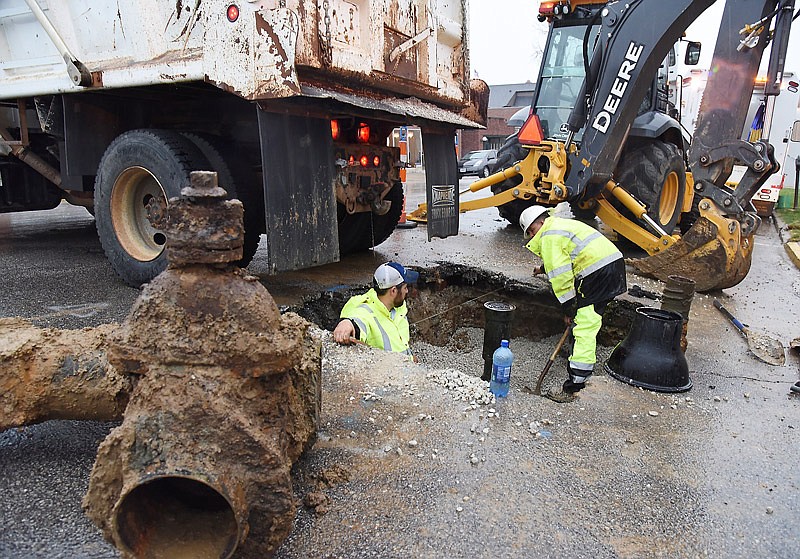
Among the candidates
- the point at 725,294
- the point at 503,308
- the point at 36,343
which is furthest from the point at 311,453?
the point at 725,294

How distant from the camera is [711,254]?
5660 mm

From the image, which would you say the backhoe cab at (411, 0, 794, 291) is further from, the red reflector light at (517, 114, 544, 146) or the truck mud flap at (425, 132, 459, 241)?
the truck mud flap at (425, 132, 459, 241)

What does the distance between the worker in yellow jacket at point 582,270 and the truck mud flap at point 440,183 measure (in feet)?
5.63

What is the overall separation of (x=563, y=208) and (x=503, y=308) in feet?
30.8

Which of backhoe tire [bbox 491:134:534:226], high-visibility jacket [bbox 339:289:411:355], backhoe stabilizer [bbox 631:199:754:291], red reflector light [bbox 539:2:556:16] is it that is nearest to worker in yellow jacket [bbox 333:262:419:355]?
high-visibility jacket [bbox 339:289:411:355]

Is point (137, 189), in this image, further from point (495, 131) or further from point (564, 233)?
point (495, 131)

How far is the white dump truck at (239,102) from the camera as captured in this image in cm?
371

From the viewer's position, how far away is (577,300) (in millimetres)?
4211

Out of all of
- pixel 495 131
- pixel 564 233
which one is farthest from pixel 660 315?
pixel 495 131

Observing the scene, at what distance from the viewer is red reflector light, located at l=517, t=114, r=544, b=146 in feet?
22.0

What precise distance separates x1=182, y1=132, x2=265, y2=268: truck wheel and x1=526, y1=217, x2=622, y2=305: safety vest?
2257mm

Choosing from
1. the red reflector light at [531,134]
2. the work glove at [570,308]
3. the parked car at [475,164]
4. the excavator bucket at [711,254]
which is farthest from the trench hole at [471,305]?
the parked car at [475,164]

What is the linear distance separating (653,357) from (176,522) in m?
2.98

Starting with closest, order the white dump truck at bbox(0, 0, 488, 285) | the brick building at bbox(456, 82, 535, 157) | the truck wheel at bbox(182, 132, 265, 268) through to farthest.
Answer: the white dump truck at bbox(0, 0, 488, 285)
the truck wheel at bbox(182, 132, 265, 268)
the brick building at bbox(456, 82, 535, 157)
